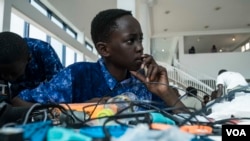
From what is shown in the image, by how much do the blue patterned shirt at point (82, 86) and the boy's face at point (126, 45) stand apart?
54 millimetres

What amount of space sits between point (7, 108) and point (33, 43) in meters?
0.70

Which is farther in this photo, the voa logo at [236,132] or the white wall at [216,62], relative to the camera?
the white wall at [216,62]

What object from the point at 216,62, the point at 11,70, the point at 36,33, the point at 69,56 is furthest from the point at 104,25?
the point at 216,62

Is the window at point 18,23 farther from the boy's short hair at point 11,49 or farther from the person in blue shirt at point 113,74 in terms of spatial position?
the person in blue shirt at point 113,74

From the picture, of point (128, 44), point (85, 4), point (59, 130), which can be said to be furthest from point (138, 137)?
point (85, 4)

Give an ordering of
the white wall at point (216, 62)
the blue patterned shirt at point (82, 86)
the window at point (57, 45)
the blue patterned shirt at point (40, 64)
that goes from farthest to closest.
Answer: the white wall at point (216, 62)
the window at point (57, 45)
the blue patterned shirt at point (40, 64)
the blue patterned shirt at point (82, 86)

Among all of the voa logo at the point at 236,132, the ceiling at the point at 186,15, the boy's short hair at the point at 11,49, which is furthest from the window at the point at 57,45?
the voa logo at the point at 236,132

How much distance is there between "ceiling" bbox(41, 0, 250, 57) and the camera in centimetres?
507

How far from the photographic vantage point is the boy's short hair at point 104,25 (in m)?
0.74

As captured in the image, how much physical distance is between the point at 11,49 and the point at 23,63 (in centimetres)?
7

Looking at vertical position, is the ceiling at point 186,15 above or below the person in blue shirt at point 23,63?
above

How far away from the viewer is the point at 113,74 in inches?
29.3

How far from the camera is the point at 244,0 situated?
5453 mm

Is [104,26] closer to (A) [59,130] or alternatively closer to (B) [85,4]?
(A) [59,130]
